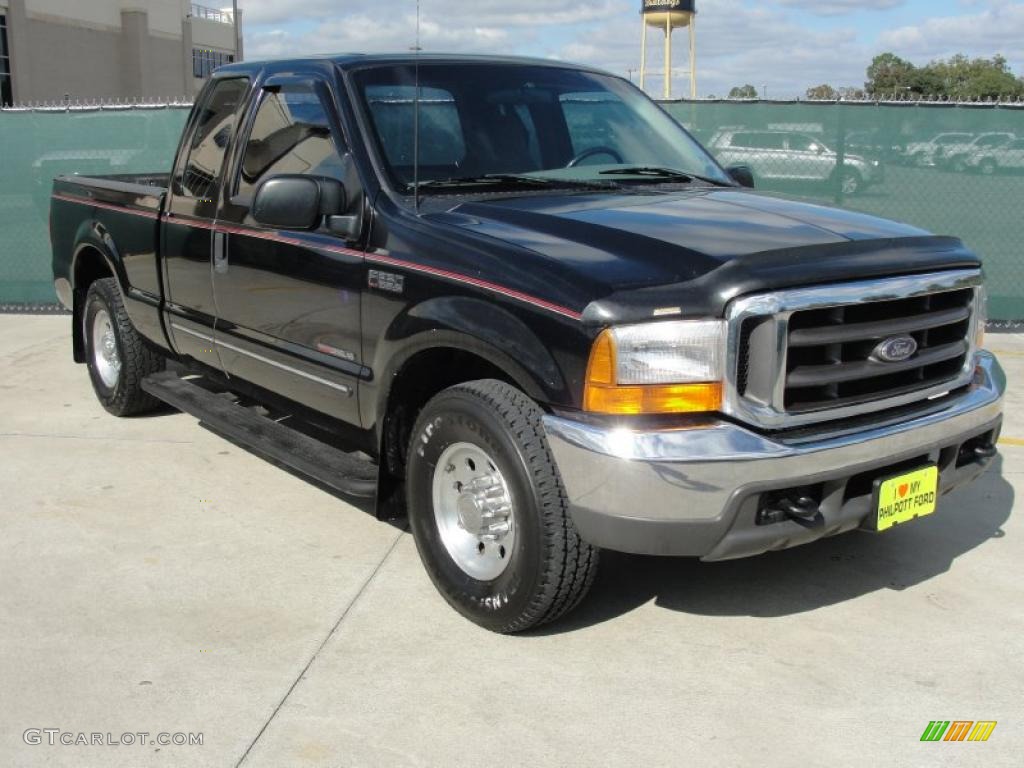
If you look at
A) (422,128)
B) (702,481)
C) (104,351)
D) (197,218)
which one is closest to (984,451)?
(702,481)

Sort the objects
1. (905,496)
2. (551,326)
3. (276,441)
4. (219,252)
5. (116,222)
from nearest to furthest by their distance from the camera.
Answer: (551,326) → (905,496) → (276,441) → (219,252) → (116,222)

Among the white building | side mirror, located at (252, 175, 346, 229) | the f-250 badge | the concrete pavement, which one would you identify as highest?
the white building

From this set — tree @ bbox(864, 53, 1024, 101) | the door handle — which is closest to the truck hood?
the door handle

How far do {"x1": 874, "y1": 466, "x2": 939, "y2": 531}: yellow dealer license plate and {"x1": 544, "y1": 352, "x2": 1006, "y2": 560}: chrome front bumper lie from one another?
6 cm

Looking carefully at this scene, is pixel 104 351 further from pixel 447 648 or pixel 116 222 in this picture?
pixel 447 648

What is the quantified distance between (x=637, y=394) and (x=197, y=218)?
2934 millimetres

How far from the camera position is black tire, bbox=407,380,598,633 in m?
3.52

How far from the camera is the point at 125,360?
6.52m

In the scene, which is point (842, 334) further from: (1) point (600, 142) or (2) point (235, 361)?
(2) point (235, 361)

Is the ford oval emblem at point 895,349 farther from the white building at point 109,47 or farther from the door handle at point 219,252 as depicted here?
the white building at point 109,47

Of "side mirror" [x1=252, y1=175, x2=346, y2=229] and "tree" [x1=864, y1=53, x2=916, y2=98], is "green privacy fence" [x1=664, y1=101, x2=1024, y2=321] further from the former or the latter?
"tree" [x1=864, y1=53, x2=916, y2=98]

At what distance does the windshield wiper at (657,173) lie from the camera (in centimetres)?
477

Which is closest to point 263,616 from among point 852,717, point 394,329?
point 394,329

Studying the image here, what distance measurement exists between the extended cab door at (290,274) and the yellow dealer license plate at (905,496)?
200 cm
